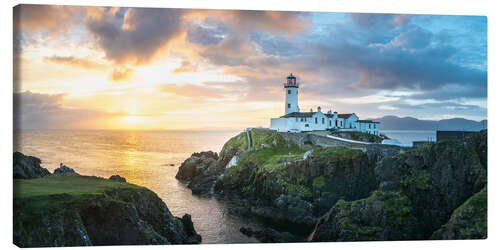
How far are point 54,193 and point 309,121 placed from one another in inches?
832

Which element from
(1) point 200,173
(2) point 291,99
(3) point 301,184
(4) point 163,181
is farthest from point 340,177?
(4) point 163,181

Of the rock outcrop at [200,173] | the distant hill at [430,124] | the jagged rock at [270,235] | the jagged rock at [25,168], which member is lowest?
the jagged rock at [270,235]

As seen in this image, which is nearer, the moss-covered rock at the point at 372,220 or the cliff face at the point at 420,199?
the cliff face at the point at 420,199

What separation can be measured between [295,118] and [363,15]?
15.3 meters

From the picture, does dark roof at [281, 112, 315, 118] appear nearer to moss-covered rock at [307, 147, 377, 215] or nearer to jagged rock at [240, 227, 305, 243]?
moss-covered rock at [307, 147, 377, 215]

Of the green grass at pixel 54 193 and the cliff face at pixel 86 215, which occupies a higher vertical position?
the green grass at pixel 54 193

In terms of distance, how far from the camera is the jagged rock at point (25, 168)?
1276cm

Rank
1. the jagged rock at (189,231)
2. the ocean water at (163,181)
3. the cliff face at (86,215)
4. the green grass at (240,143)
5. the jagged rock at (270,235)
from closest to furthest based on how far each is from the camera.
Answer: the cliff face at (86,215) < the jagged rock at (270,235) < the jagged rock at (189,231) < the ocean water at (163,181) < the green grass at (240,143)

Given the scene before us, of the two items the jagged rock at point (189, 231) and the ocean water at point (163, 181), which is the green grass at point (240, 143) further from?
the jagged rock at point (189, 231)

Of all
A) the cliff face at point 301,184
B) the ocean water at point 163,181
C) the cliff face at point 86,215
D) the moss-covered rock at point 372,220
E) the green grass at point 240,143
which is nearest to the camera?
the cliff face at point 86,215

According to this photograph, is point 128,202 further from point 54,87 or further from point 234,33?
point 234,33

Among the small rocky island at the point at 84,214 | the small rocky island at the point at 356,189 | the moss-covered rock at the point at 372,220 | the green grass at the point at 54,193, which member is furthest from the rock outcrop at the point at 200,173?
the moss-covered rock at the point at 372,220

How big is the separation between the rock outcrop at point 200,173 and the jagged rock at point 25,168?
38.1ft

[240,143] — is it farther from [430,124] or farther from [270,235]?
[430,124]
